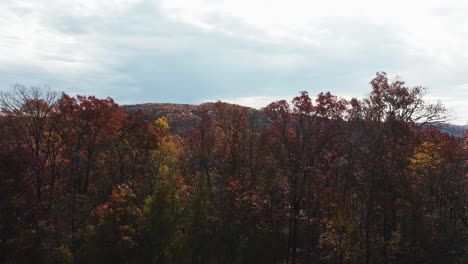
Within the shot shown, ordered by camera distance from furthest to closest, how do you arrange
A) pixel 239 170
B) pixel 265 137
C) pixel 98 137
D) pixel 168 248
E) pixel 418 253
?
pixel 265 137
pixel 239 170
pixel 98 137
pixel 418 253
pixel 168 248

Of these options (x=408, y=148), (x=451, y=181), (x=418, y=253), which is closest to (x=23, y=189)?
(x=408, y=148)

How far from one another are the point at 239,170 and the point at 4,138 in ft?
71.9

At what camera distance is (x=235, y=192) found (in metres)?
24.6

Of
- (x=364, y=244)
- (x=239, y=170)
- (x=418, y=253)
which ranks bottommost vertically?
(x=418, y=253)

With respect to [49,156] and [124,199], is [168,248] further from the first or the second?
[49,156]

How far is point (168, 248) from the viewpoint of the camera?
22.6 m

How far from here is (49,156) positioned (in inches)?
1066

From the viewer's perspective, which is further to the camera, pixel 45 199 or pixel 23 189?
pixel 45 199

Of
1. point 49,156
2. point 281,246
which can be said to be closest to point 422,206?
point 281,246

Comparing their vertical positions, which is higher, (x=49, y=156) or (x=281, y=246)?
(x=49, y=156)

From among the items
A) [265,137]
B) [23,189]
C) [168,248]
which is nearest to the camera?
[23,189]

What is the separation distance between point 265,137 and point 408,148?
668 inches

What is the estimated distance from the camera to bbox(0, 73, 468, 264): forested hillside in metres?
20.4

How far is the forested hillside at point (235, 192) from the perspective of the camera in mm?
20391
